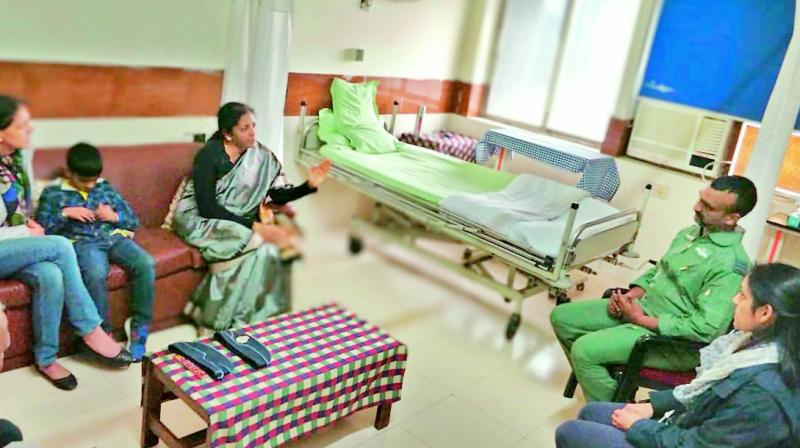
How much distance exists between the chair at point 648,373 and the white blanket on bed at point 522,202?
0.49 meters

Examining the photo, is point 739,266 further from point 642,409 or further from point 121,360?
point 121,360

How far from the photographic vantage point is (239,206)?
170 cm

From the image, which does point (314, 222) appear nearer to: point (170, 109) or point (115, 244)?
point (170, 109)

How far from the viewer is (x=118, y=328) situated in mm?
2203

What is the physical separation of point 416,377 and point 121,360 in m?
0.99

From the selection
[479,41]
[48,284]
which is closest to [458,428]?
[479,41]

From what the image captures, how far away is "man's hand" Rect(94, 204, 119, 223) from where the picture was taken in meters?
1.82

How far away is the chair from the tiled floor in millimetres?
298

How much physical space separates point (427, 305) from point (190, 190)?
0.69m

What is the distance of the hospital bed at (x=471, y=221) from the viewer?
5.84 feet

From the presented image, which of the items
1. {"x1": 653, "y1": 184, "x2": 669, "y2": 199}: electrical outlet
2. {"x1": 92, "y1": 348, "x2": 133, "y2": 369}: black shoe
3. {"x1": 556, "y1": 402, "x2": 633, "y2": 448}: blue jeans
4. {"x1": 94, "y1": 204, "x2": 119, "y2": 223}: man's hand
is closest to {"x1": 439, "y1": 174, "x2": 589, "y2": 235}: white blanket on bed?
{"x1": 653, "y1": 184, "x2": 669, "y2": 199}: electrical outlet

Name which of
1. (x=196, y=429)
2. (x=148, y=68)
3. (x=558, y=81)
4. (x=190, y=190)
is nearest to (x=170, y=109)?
(x=148, y=68)

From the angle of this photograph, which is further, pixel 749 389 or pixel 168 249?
pixel 168 249

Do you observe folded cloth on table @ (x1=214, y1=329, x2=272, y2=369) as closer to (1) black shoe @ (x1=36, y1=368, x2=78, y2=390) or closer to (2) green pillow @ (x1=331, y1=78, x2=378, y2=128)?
(1) black shoe @ (x1=36, y1=368, x2=78, y2=390)
